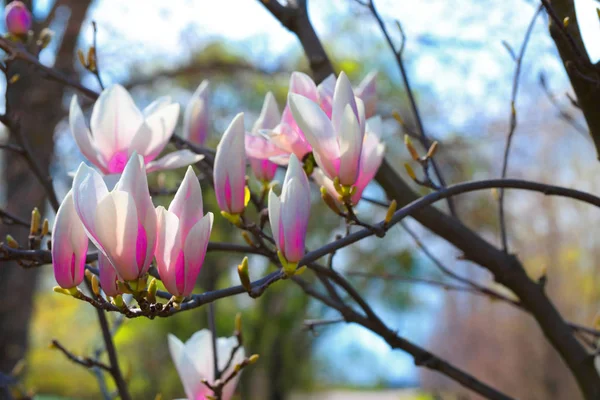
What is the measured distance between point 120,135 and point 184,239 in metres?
0.20

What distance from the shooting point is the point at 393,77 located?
465cm

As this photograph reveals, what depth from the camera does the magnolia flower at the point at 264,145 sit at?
20.8 inches

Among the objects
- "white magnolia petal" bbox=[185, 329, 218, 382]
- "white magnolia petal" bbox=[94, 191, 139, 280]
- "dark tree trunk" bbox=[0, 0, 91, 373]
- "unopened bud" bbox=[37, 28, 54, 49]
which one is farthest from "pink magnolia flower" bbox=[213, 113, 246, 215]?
"dark tree trunk" bbox=[0, 0, 91, 373]

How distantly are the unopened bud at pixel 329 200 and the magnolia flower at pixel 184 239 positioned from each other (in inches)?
4.2

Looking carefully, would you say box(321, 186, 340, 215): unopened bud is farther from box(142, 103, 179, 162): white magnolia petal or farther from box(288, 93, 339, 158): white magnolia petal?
box(142, 103, 179, 162): white magnolia petal

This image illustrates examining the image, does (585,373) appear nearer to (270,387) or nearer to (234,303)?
(234,303)

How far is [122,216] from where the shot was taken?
1.17ft

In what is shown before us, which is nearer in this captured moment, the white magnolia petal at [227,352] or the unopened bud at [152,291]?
the unopened bud at [152,291]

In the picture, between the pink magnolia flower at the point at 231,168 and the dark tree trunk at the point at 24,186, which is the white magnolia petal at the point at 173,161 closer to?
the pink magnolia flower at the point at 231,168

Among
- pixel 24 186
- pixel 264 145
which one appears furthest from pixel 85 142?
pixel 24 186

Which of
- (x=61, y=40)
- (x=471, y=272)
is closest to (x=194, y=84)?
(x=61, y=40)

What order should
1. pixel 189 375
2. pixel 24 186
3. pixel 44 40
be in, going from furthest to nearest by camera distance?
1. pixel 24 186
2. pixel 44 40
3. pixel 189 375

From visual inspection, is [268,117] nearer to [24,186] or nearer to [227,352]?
[227,352]

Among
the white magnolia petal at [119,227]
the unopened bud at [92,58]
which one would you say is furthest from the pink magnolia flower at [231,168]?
the unopened bud at [92,58]
